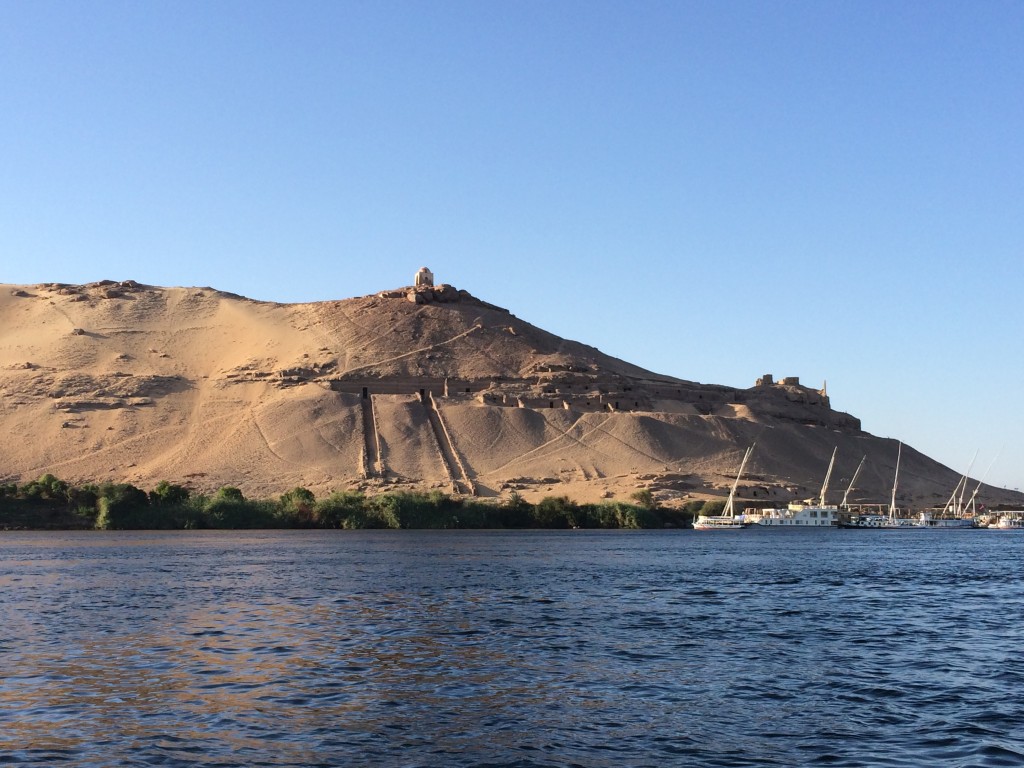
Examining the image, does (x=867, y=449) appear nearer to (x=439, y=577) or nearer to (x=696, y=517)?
(x=696, y=517)

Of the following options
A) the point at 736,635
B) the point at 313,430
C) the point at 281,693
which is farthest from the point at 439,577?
the point at 313,430

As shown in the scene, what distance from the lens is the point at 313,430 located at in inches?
4181

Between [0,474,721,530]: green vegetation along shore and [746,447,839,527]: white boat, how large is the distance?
18.7m

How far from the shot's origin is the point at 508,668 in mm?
20359

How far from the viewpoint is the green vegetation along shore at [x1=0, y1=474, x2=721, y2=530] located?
78.9 metres

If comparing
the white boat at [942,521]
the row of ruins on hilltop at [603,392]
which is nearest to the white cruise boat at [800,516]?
the white boat at [942,521]

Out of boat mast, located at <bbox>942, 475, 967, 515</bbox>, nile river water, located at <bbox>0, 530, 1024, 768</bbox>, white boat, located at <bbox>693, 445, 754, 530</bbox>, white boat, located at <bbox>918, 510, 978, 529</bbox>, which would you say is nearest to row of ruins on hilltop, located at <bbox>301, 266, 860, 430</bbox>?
boat mast, located at <bbox>942, 475, 967, 515</bbox>

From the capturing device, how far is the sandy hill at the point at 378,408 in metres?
99.7

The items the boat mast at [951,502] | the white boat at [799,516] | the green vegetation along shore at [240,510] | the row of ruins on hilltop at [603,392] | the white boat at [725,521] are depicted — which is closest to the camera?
the green vegetation along shore at [240,510]

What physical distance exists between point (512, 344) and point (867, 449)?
39.9 m

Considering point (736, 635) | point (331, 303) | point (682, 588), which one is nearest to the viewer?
point (736, 635)

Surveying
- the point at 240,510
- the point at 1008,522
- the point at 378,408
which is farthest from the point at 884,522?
the point at 240,510

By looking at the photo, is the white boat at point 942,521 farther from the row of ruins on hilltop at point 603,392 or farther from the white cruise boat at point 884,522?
the row of ruins on hilltop at point 603,392

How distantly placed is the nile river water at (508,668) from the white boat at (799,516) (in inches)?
2070
